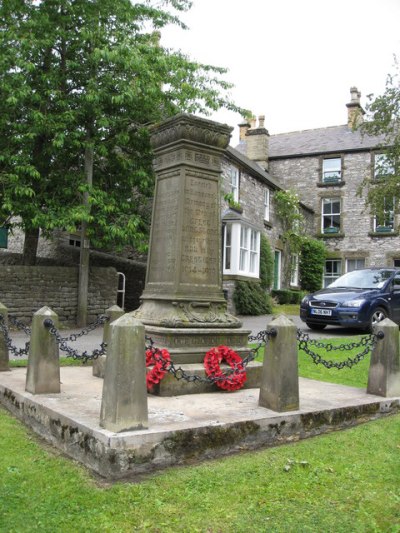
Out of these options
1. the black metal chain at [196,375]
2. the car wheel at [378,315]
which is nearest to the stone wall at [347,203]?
Result: the car wheel at [378,315]

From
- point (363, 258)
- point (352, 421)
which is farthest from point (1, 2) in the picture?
point (363, 258)

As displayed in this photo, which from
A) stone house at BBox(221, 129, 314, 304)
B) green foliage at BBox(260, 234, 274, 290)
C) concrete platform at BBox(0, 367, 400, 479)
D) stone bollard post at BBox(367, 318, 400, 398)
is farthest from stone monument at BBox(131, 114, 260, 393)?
green foliage at BBox(260, 234, 274, 290)

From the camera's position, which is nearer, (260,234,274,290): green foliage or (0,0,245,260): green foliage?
(0,0,245,260): green foliage

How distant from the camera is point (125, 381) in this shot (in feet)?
12.8

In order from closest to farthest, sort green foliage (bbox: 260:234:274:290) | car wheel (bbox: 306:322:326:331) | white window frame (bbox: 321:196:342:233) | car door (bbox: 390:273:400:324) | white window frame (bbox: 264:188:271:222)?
1. car door (bbox: 390:273:400:324)
2. car wheel (bbox: 306:322:326:331)
3. green foliage (bbox: 260:234:274:290)
4. white window frame (bbox: 264:188:271:222)
5. white window frame (bbox: 321:196:342:233)

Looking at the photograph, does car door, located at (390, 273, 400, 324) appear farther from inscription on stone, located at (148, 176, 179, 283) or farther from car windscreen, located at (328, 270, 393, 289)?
inscription on stone, located at (148, 176, 179, 283)

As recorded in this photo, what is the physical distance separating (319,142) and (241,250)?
1389 centimetres

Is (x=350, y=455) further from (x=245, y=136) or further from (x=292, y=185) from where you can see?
(x=245, y=136)

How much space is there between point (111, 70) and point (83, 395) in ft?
35.4

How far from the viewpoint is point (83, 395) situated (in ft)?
17.4

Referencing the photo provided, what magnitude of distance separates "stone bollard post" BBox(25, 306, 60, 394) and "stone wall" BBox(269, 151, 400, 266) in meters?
25.5

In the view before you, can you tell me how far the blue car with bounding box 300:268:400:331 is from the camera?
40.3 feet

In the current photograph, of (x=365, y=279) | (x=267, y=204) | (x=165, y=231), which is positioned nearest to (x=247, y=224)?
(x=267, y=204)

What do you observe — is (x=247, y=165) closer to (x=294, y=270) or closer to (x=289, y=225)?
(x=289, y=225)
